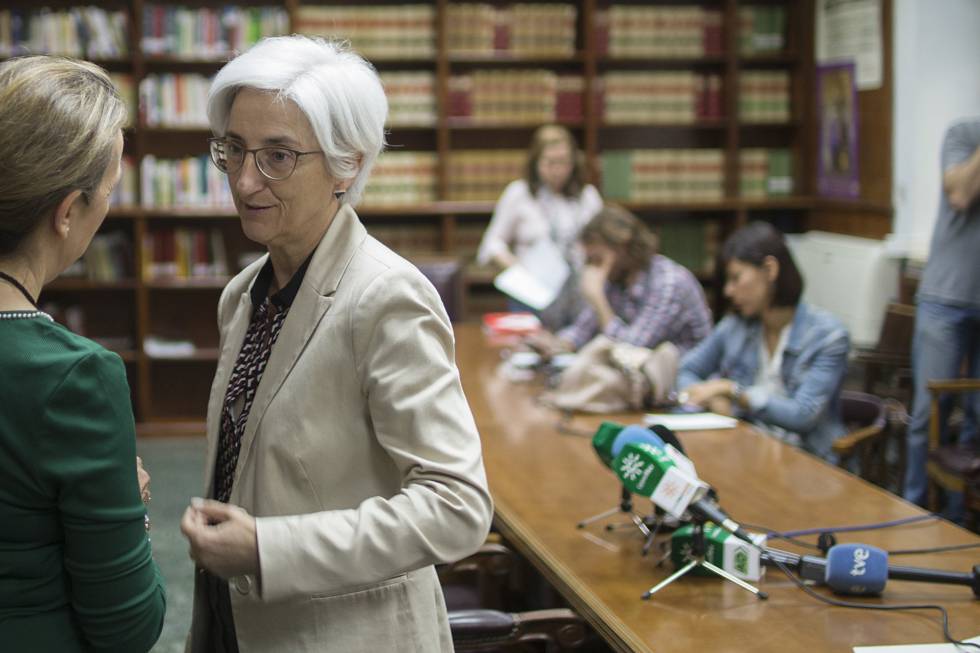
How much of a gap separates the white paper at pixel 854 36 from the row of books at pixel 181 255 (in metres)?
4.03

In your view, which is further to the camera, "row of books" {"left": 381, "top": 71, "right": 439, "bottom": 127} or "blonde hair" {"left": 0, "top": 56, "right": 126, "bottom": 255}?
"row of books" {"left": 381, "top": 71, "right": 439, "bottom": 127}

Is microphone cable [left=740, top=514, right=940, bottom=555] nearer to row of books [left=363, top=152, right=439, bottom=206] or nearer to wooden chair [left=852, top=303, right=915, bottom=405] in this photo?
wooden chair [left=852, top=303, right=915, bottom=405]

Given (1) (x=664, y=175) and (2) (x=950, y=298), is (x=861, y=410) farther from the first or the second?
(1) (x=664, y=175)

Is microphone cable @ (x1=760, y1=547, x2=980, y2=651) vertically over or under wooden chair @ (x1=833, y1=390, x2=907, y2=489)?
over

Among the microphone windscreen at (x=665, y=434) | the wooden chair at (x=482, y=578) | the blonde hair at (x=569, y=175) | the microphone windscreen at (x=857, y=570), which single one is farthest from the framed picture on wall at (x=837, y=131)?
the microphone windscreen at (x=857, y=570)

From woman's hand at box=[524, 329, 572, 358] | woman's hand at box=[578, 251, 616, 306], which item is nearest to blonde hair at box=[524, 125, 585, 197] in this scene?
woman's hand at box=[578, 251, 616, 306]

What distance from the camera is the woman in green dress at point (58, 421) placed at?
1230 millimetres

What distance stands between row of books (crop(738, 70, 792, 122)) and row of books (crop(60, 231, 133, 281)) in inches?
159

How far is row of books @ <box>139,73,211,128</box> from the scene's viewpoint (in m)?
7.05

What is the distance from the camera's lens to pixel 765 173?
766 centimetres

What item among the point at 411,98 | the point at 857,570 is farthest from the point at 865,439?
the point at 411,98

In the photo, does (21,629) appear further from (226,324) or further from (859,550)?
(859,550)

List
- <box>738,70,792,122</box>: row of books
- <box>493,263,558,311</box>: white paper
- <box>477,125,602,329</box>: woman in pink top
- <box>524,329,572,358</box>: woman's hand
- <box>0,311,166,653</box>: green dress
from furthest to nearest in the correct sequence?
1. <box>738,70,792,122</box>: row of books
2. <box>477,125,602,329</box>: woman in pink top
3. <box>493,263,558,311</box>: white paper
4. <box>524,329,572,358</box>: woman's hand
5. <box>0,311,166,653</box>: green dress

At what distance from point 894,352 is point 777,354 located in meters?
1.35
